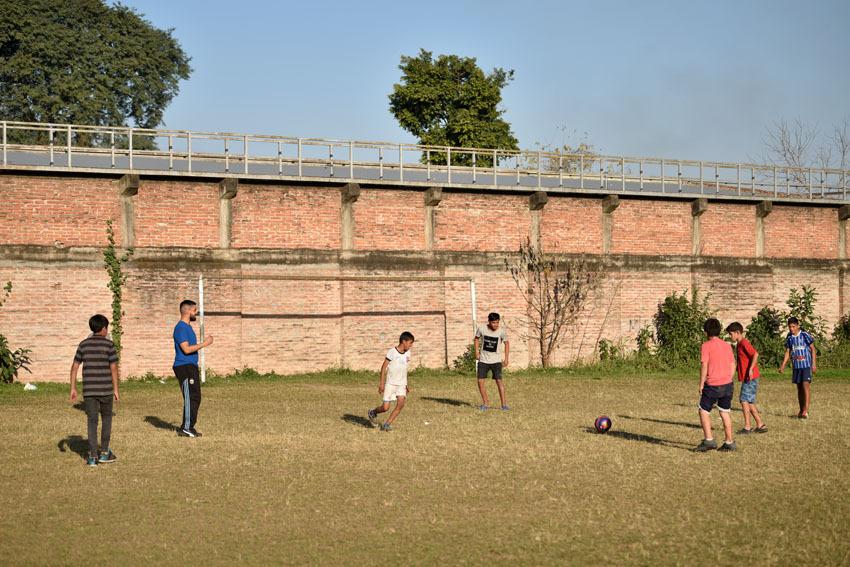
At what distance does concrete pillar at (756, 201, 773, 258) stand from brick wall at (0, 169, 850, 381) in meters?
0.21

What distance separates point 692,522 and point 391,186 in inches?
850

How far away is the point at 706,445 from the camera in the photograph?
14570 mm

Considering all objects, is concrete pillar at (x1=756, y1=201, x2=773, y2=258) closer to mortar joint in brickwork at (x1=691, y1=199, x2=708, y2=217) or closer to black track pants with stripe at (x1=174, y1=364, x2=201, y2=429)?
mortar joint in brickwork at (x1=691, y1=199, x2=708, y2=217)

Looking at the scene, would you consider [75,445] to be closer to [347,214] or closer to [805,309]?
[347,214]

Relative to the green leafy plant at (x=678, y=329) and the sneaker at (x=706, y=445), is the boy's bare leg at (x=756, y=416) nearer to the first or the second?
the sneaker at (x=706, y=445)

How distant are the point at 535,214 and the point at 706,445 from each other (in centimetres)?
1892

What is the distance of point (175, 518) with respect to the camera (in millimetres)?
10539

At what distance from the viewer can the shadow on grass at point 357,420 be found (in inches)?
706

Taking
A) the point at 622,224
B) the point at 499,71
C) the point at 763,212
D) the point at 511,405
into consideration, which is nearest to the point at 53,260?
the point at 511,405

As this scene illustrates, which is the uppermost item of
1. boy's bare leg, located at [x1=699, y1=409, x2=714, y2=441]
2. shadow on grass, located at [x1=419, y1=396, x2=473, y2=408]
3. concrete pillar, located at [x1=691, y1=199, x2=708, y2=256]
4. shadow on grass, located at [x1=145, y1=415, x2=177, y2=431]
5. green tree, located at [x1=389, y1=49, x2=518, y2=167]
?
green tree, located at [x1=389, y1=49, x2=518, y2=167]

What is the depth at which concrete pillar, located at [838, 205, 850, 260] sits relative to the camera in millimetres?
38281

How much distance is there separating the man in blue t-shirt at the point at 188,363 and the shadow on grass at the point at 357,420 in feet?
9.83

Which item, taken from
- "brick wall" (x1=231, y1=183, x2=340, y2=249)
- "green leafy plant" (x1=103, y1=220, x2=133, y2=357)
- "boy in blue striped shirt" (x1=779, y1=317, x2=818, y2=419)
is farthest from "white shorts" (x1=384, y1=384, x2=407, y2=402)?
"brick wall" (x1=231, y1=183, x2=340, y2=249)

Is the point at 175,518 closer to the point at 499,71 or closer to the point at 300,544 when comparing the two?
the point at 300,544
